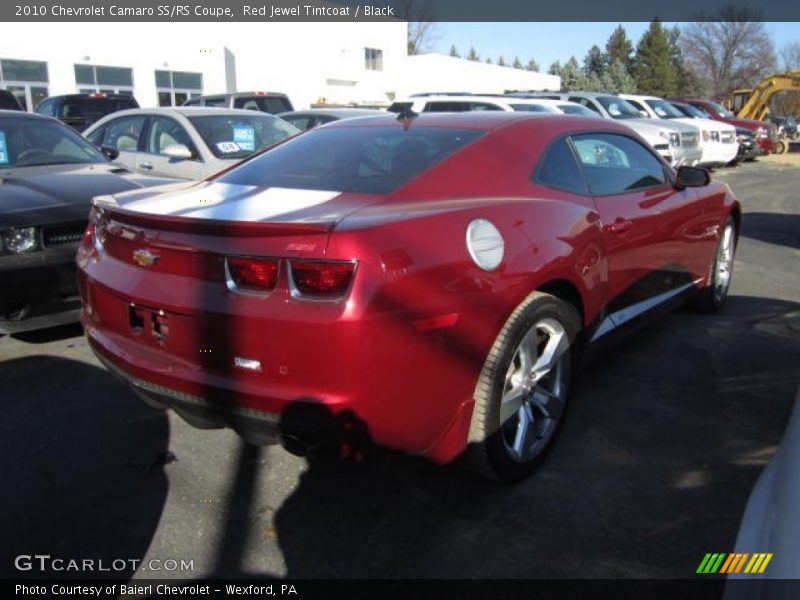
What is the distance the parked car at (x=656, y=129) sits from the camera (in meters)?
13.6

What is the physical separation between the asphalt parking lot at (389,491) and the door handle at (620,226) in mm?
927

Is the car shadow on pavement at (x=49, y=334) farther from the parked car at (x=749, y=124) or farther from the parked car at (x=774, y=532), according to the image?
the parked car at (x=749, y=124)

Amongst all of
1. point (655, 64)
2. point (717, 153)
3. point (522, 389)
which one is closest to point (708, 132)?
point (717, 153)

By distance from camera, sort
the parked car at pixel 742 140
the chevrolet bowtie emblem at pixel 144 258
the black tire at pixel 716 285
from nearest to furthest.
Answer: the chevrolet bowtie emblem at pixel 144 258
the black tire at pixel 716 285
the parked car at pixel 742 140

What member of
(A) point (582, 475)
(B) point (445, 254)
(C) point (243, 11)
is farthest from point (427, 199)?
(C) point (243, 11)

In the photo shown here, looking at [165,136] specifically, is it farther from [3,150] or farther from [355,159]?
[355,159]

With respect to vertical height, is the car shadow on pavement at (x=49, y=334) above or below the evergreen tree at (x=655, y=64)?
below

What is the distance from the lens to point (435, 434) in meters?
2.54

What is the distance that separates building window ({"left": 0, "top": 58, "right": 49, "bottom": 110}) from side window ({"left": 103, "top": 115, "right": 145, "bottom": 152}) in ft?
59.0

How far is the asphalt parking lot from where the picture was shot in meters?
2.54

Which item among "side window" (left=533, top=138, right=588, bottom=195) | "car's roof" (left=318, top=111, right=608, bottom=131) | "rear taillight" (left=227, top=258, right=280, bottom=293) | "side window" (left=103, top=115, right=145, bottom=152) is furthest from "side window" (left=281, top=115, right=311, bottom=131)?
"rear taillight" (left=227, top=258, right=280, bottom=293)

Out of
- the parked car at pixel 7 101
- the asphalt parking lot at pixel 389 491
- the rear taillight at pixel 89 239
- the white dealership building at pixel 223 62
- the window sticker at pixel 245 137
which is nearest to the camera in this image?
the asphalt parking lot at pixel 389 491

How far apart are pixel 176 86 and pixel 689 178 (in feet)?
93.6

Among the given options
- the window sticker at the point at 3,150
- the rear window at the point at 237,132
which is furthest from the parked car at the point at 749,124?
the window sticker at the point at 3,150
